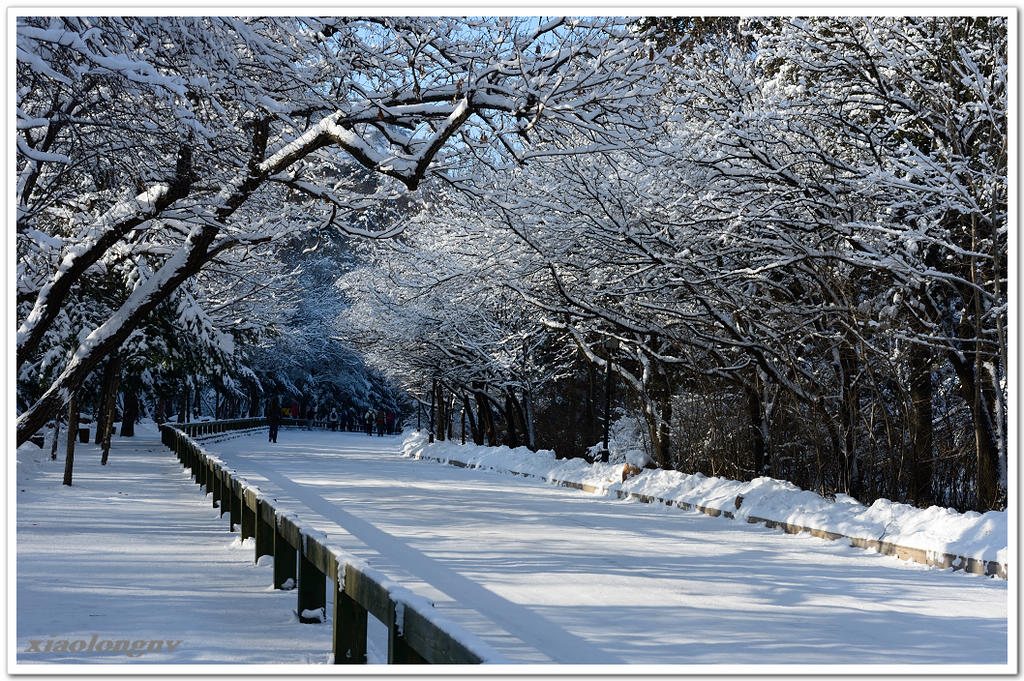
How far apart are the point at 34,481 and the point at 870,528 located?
15.5 metres

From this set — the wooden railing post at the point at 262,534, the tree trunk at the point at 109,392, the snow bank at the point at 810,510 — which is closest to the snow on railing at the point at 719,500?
the snow bank at the point at 810,510

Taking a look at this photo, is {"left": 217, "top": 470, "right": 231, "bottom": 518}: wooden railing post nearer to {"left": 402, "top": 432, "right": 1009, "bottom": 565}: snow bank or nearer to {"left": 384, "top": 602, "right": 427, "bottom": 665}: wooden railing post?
{"left": 402, "top": 432, "right": 1009, "bottom": 565}: snow bank

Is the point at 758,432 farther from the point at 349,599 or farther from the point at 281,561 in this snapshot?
the point at 349,599

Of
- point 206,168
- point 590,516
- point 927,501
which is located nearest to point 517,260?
point 590,516

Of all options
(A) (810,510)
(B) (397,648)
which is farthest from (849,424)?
(B) (397,648)

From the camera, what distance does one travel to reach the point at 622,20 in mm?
10586

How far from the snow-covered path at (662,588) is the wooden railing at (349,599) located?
1253mm

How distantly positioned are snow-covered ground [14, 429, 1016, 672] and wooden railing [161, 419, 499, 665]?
271 mm

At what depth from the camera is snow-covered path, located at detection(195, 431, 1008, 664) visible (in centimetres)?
745

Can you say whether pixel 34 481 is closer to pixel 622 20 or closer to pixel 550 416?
pixel 622 20

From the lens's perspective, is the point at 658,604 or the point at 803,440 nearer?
the point at 658,604

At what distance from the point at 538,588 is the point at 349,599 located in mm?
3642

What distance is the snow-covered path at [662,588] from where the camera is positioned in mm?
7449

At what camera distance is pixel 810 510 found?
48.1 feet
